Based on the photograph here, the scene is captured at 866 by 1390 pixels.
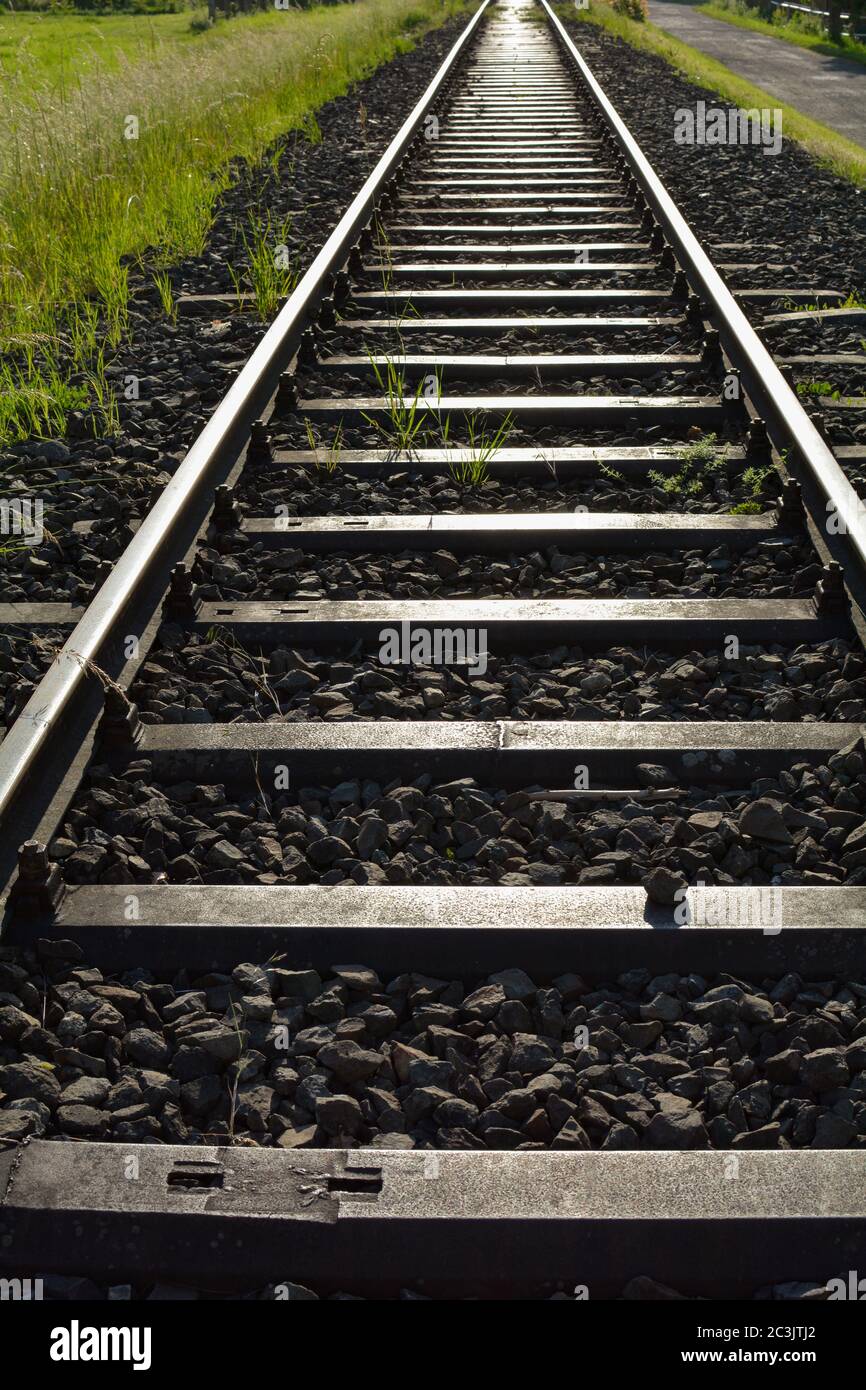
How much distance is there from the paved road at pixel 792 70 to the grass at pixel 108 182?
5.61 m

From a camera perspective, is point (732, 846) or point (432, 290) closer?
point (732, 846)

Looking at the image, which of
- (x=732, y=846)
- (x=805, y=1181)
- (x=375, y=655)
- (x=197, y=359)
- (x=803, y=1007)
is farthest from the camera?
(x=197, y=359)

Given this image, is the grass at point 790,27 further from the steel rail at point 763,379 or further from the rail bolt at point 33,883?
the rail bolt at point 33,883

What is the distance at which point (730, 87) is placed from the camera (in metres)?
14.1

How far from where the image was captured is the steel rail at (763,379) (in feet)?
12.2

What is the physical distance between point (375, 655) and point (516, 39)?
53.6 ft

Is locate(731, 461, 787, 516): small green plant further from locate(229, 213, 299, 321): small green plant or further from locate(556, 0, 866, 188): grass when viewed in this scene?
locate(556, 0, 866, 188): grass

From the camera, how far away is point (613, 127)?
32.2 ft

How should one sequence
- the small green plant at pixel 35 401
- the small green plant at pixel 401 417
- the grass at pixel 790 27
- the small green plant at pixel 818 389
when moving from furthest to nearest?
the grass at pixel 790 27 < the small green plant at pixel 818 389 < the small green plant at pixel 35 401 < the small green plant at pixel 401 417

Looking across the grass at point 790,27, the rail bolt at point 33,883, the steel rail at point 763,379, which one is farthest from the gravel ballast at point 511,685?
the grass at point 790,27

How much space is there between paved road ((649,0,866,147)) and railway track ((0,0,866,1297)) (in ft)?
34.5

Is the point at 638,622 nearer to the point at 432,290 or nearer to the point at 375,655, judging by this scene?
the point at 375,655

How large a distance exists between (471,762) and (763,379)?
93.0 inches
